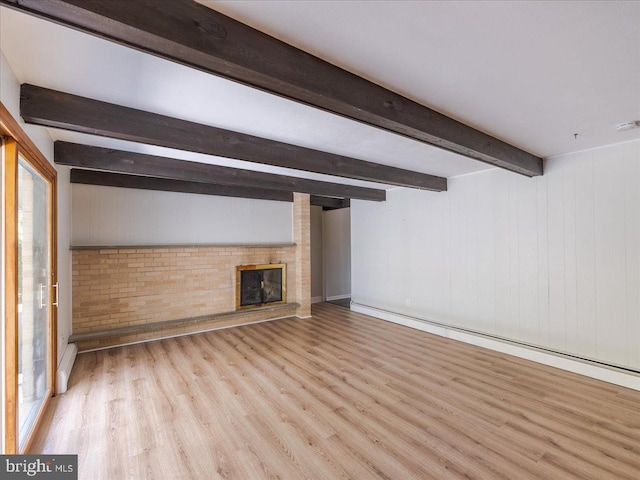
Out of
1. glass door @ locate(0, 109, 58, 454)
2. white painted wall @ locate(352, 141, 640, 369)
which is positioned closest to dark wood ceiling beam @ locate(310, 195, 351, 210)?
white painted wall @ locate(352, 141, 640, 369)

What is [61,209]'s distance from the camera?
3.60 metres

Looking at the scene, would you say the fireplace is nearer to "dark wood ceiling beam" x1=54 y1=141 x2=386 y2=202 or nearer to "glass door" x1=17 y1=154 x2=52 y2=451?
"dark wood ceiling beam" x1=54 y1=141 x2=386 y2=202

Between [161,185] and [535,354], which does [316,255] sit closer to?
[161,185]

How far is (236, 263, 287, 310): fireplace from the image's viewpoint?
5.65 m

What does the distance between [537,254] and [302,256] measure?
3888mm

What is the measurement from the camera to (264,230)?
602 centimetres

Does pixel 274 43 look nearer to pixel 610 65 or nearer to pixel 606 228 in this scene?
pixel 610 65

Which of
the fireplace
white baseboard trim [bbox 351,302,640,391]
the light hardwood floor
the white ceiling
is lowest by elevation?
the light hardwood floor

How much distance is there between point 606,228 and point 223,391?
14.6ft

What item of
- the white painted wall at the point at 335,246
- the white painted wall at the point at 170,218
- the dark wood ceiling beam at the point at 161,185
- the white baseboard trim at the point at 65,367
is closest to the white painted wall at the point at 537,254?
the white painted wall at the point at 335,246

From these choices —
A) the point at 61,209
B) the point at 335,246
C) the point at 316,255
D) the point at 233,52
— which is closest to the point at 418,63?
the point at 233,52

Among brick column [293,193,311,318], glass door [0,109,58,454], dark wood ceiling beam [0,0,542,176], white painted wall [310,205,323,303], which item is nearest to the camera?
dark wood ceiling beam [0,0,542,176]

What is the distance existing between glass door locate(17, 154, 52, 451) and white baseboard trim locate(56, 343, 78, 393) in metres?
0.13

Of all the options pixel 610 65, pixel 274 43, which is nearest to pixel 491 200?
pixel 610 65
